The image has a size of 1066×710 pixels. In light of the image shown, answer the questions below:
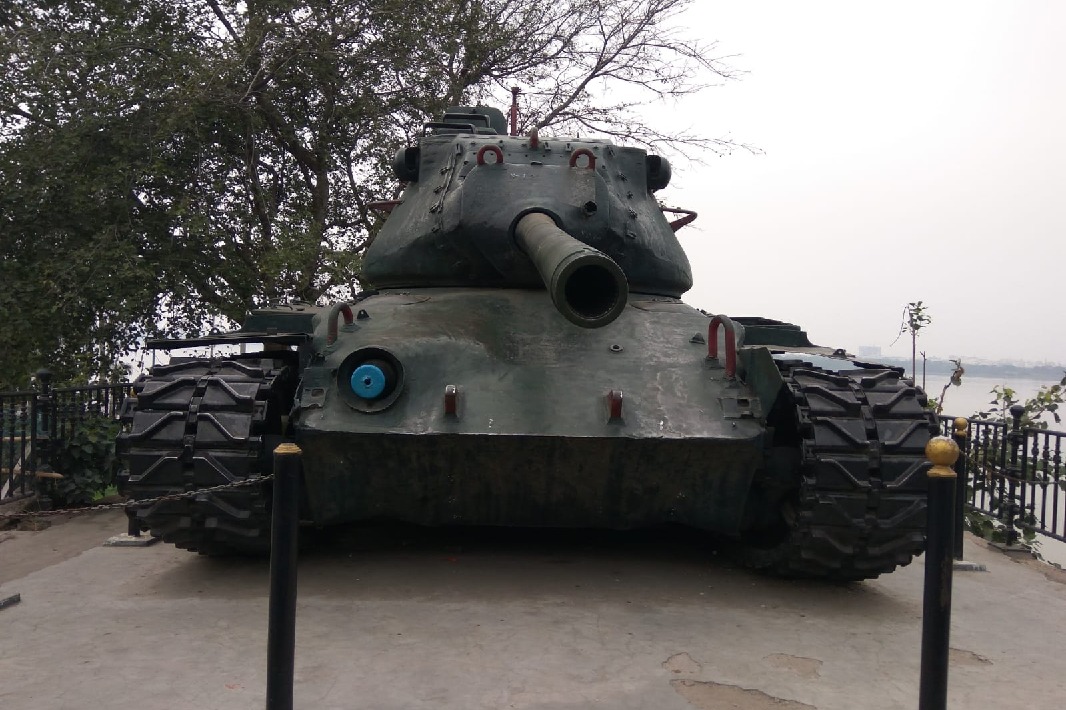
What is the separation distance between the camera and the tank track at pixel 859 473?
4680mm

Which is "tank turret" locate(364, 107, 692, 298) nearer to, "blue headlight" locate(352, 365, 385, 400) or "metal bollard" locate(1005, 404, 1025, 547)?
"blue headlight" locate(352, 365, 385, 400)

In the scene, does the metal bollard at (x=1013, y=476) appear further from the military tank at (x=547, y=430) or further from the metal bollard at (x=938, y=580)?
the metal bollard at (x=938, y=580)

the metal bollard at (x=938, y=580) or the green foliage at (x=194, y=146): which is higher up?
the green foliage at (x=194, y=146)

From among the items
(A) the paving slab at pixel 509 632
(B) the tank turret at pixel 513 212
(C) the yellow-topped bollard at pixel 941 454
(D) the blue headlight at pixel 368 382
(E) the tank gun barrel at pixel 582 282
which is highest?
(B) the tank turret at pixel 513 212

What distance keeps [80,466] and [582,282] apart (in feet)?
19.8

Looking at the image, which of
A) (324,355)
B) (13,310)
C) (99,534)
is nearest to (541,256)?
(324,355)

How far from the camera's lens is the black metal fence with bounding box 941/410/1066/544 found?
771 centimetres

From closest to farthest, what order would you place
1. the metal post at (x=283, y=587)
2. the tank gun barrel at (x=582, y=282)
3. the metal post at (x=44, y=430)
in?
the metal post at (x=283, y=587)
the tank gun barrel at (x=582, y=282)
the metal post at (x=44, y=430)

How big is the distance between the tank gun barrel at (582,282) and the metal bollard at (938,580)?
1.63 metres

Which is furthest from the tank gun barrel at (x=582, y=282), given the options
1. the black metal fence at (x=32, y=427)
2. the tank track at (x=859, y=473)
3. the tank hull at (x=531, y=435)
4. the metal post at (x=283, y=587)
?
the black metal fence at (x=32, y=427)

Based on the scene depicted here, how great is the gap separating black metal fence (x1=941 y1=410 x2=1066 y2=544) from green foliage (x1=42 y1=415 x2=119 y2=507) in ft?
24.3

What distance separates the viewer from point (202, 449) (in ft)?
15.9

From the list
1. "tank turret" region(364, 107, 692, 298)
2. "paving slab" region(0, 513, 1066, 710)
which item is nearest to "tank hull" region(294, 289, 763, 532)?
"paving slab" region(0, 513, 1066, 710)

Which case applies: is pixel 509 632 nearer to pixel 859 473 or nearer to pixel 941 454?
pixel 859 473
